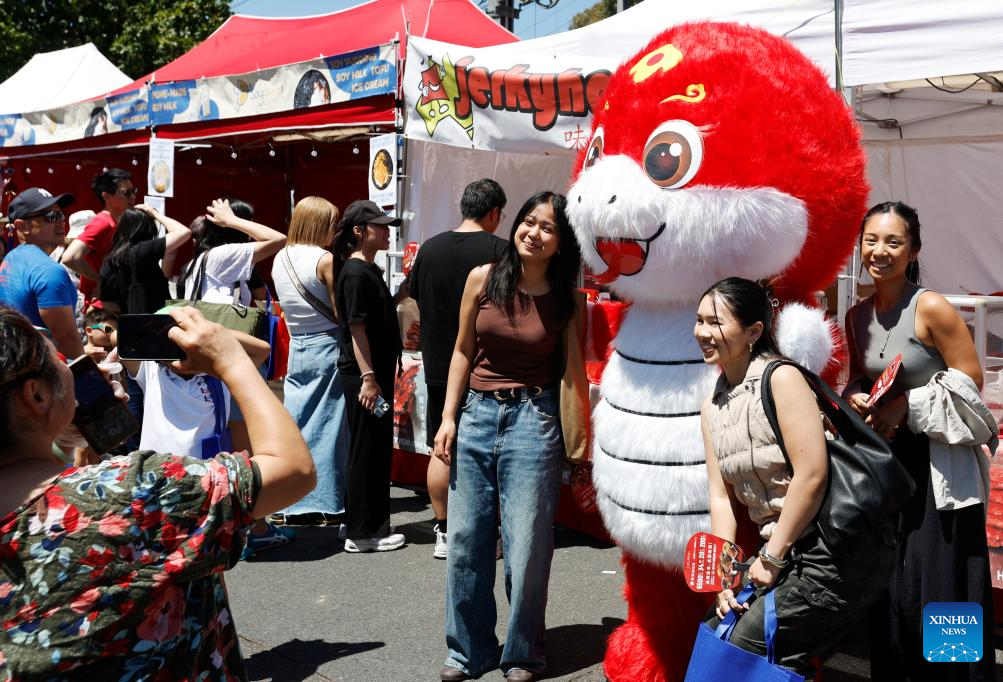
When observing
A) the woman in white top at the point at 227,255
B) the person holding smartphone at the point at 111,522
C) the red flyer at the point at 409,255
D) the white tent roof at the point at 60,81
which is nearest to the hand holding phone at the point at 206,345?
the person holding smartphone at the point at 111,522

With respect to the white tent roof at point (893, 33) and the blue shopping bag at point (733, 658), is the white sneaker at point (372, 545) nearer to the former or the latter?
the blue shopping bag at point (733, 658)

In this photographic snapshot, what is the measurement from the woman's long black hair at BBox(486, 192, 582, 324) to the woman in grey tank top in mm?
956

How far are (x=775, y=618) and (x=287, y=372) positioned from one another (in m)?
3.53

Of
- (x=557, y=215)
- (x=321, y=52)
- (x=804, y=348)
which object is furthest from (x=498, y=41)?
(x=804, y=348)

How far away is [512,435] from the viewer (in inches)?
127

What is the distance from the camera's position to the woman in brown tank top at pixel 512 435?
10.5ft

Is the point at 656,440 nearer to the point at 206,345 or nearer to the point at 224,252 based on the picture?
the point at 206,345

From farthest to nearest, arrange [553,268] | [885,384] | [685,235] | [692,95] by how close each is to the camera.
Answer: [553,268]
[692,95]
[685,235]
[885,384]

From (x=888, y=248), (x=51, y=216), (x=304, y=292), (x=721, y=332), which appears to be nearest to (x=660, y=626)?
(x=721, y=332)

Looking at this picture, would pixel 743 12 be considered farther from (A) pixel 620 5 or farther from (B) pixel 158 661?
(A) pixel 620 5

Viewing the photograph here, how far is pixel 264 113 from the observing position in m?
8.28

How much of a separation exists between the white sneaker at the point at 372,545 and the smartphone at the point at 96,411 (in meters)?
3.10

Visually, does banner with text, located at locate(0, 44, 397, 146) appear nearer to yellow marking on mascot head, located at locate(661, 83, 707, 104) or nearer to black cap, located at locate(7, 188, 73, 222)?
black cap, located at locate(7, 188, 73, 222)

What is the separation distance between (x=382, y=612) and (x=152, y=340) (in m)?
2.62
